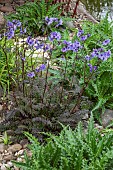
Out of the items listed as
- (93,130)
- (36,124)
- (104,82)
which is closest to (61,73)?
(104,82)

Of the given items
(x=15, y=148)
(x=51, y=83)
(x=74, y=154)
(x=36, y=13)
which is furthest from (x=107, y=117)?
(x=36, y=13)

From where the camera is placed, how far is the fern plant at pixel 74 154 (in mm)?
2910

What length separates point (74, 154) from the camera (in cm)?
300

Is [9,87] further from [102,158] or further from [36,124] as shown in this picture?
[102,158]

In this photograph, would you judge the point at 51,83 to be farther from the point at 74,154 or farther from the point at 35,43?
the point at 74,154

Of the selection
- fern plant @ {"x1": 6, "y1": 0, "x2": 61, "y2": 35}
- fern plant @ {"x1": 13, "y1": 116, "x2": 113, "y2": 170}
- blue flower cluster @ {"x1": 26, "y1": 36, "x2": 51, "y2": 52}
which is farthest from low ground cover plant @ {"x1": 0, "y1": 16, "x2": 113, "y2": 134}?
fern plant @ {"x1": 6, "y1": 0, "x2": 61, "y2": 35}

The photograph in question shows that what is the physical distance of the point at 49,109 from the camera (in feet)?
12.2

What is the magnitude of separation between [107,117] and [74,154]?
1.09 metres

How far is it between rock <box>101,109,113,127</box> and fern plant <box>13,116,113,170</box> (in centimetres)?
73

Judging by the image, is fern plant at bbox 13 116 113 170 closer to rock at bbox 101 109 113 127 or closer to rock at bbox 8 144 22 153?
rock at bbox 8 144 22 153

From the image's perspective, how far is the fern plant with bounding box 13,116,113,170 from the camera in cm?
291

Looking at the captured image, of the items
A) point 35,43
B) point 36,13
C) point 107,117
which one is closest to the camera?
point 35,43

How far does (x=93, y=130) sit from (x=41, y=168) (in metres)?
0.53

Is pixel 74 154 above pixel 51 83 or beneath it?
beneath
